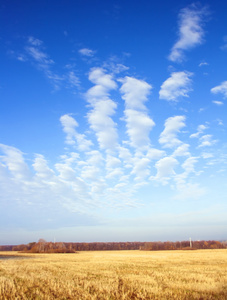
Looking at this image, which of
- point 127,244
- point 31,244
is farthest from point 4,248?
point 127,244

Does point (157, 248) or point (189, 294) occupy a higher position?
point (189, 294)

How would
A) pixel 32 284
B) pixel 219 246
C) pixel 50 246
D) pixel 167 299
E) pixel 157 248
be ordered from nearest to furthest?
pixel 167 299 < pixel 32 284 < pixel 50 246 < pixel 157 248 < pixel 219 246

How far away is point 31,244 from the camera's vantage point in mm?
116062

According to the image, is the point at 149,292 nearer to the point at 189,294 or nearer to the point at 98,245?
the point at 189,294

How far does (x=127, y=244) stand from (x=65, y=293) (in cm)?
15300

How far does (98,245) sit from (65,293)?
475ft

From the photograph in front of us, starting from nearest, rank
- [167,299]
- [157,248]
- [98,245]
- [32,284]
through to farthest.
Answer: [167,299]
[32,284]
[157,248]
[98,245]

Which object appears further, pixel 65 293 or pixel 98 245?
pixel 98 245

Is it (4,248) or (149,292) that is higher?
(149,292)

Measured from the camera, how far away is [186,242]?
13350cm

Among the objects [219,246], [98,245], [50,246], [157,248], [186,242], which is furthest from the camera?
[98,245]

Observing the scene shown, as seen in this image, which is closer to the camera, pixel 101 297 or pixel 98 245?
pixel 101 297

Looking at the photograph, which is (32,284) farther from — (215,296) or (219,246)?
(219,246)

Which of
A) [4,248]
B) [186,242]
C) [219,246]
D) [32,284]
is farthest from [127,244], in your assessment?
[32,284]
